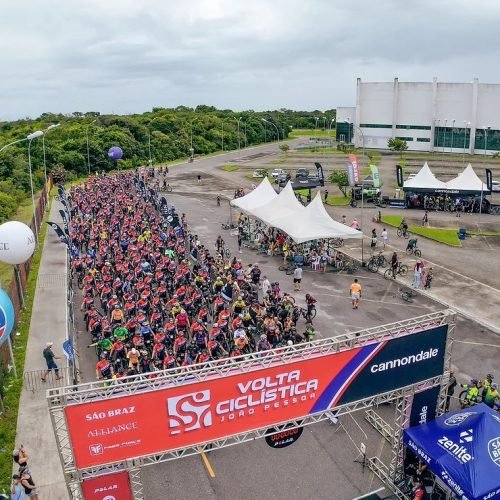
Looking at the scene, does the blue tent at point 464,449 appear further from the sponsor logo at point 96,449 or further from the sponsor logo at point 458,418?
the sponsor logo at point 96,449

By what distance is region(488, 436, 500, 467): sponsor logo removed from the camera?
364 inches

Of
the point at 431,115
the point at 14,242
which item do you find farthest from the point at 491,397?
the point at 431,115

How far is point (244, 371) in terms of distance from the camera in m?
8.57

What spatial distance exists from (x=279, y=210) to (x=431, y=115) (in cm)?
5585

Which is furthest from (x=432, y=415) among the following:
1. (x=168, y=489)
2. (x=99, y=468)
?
(x=99, y=468)

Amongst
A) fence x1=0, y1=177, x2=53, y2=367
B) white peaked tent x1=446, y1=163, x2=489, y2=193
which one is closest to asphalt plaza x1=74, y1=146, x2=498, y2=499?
fence x1=0, y1=177, x2=53, y2=367

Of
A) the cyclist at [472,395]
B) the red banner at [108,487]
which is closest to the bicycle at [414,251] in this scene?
the cyclist at [472,395]

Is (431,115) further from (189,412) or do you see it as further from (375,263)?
(189,412)

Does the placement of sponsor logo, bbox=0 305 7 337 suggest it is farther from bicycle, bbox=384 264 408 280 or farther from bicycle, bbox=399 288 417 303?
bicycle, bbox=384 264 408 280

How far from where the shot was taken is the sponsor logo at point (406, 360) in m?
9.80

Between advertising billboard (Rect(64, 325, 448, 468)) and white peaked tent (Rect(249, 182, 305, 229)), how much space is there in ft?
53.2

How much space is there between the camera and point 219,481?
11078mm

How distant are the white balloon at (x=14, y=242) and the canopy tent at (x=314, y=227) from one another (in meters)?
11.3

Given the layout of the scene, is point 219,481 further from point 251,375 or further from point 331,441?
point 251,375
